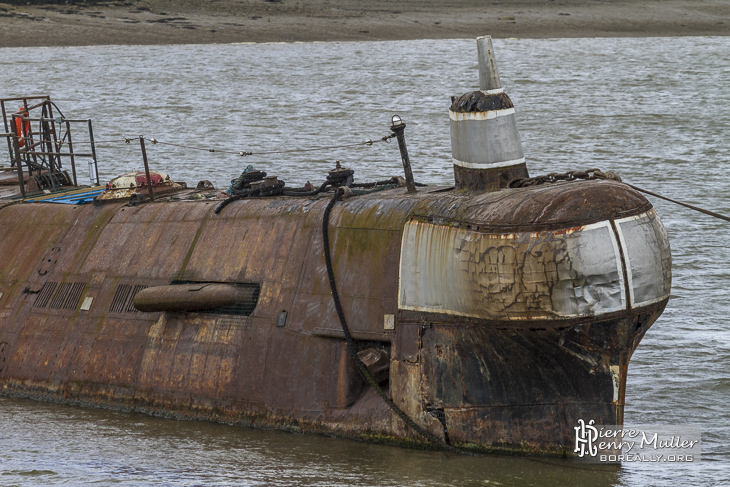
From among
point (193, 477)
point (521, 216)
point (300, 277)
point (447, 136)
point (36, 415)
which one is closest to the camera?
point (521, 216)

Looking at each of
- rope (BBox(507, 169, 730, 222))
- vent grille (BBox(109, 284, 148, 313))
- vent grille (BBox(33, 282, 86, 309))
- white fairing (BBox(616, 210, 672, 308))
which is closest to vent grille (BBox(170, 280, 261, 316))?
vent grille (BBox(109, 284, 148, 313))

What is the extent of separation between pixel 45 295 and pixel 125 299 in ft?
6.10

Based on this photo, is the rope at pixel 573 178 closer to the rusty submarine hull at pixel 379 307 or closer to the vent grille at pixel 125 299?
the rusty submarine hull at pixel 379 307

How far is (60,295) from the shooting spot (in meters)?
15.9

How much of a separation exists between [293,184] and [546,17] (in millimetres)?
41566

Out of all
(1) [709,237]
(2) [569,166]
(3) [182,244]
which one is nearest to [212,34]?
(2) [569,166]

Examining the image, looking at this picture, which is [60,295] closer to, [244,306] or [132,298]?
[132,298]

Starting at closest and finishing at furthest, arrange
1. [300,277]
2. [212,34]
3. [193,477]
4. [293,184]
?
1. [193,477]
2. [300,277]
3. [293,184]
4. [212,34]

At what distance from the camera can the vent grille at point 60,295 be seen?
15734 millimetres

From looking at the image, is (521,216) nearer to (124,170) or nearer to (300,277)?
(300,277)

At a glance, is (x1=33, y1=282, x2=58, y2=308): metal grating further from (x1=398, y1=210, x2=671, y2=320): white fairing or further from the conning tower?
(x1=398, y1=210, x2=671, y2=320): white fairing

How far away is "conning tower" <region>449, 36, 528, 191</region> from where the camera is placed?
40.3 ft

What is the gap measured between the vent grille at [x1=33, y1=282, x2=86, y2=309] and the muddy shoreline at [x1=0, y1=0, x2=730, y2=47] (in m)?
44.9

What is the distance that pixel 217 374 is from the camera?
13445 millimetres
